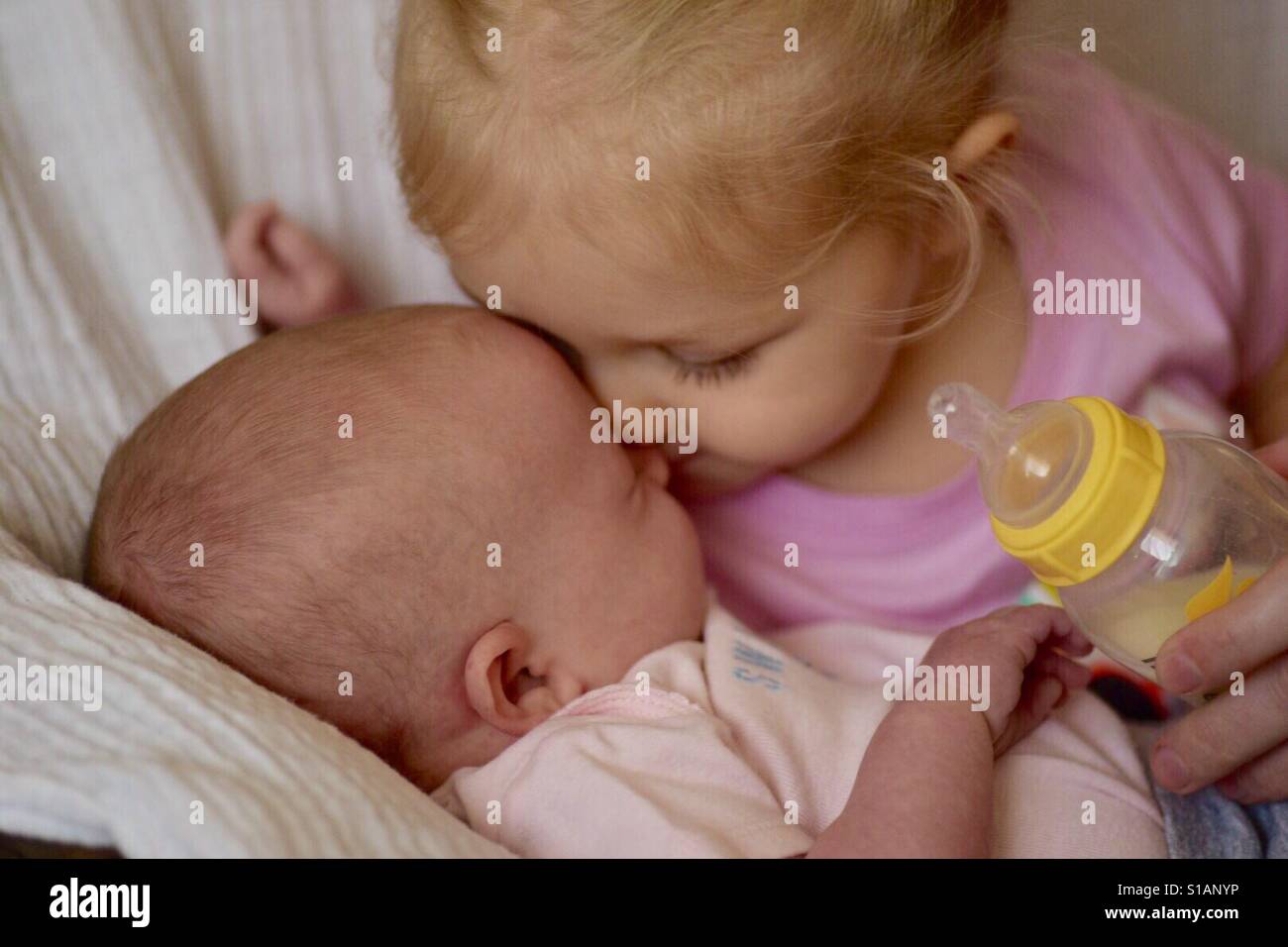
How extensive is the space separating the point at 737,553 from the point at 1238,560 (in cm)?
64

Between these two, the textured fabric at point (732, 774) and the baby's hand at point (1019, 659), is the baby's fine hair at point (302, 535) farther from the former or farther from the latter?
the baby's hand at point (1019, 659)

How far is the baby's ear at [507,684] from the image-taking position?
93 centimetres

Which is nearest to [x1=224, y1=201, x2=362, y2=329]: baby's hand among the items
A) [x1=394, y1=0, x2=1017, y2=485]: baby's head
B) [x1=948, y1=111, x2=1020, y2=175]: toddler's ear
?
[x1=394, y1=0, x2=1017, y2=485]: baby's head

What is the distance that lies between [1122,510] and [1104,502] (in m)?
0.01

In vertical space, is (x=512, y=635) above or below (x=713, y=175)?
below

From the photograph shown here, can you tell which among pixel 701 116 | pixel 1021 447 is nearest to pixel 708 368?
pixel 701 116

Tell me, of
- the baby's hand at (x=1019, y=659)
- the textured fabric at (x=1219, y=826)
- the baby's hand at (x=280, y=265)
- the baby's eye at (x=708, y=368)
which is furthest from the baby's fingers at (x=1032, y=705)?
the baby's hand at (x=280, y=265)

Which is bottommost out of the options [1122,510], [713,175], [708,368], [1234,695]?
[1234,695]

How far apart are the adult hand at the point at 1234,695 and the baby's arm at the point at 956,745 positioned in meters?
0.11

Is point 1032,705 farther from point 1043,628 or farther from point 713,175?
point 713,175

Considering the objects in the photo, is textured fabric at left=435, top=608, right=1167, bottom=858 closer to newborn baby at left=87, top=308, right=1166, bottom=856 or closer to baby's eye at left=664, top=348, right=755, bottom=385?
newborn baby at left=87, top=308, right=1166, bottom=856

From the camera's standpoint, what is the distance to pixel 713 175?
900 mm

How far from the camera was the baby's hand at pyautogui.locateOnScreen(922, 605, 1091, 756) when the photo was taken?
88cm
